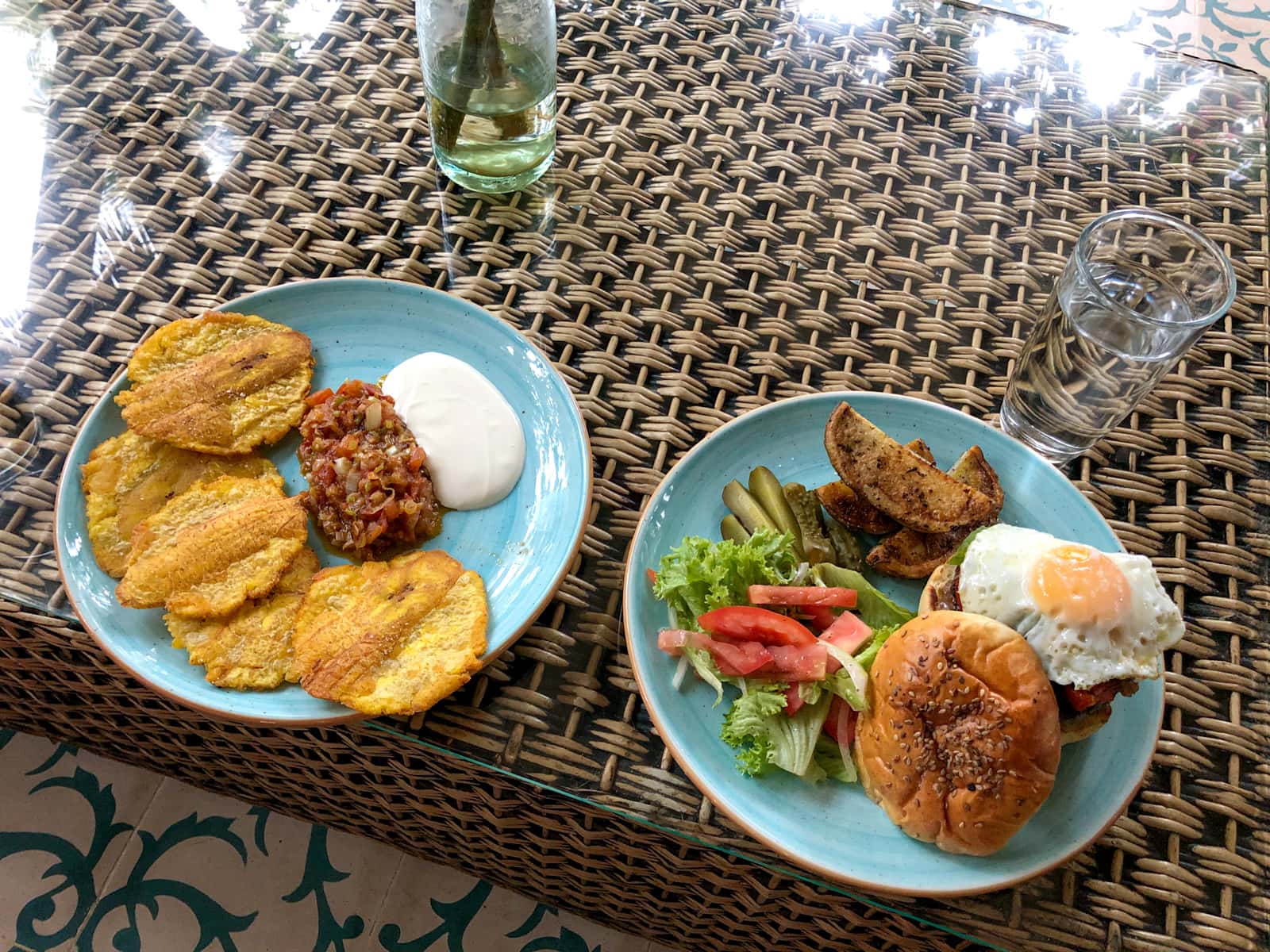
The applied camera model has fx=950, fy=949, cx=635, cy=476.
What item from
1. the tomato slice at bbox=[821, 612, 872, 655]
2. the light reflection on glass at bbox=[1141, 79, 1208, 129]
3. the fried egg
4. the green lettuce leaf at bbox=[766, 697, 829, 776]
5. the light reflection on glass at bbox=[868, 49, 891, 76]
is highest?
the light reflection on glass at bbox=[868, 49, 891, 76]

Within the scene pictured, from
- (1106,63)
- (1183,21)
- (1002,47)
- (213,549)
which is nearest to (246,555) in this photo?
(213,549)

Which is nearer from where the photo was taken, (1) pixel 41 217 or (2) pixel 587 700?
(2) pixel 587 700

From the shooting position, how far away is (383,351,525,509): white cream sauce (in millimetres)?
1394

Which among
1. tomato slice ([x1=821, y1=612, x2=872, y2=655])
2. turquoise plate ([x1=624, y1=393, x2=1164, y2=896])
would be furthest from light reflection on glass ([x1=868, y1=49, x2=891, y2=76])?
tomato slice ([x1=821, y1=612, x2=872, y2=655])

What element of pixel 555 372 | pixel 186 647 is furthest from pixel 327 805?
pixel 555 372

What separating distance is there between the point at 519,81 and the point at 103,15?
1011 mm

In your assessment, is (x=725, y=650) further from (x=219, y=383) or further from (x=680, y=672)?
(x=219, y=383)

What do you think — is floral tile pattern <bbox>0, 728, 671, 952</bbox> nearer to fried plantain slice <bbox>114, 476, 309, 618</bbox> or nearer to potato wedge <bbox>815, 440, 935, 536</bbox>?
fried plantain slice <bbox>114, 476, 309, 618</bbox>

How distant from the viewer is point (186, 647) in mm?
1229

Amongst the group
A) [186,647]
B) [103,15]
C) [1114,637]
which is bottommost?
[186,647]

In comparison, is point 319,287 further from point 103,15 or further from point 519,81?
point 103,15

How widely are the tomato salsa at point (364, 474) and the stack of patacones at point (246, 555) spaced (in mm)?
36

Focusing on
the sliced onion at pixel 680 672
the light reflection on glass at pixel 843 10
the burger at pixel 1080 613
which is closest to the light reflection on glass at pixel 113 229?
the sliced onion at pixel 680 672

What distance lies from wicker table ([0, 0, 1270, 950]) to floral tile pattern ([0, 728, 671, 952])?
131 mm
